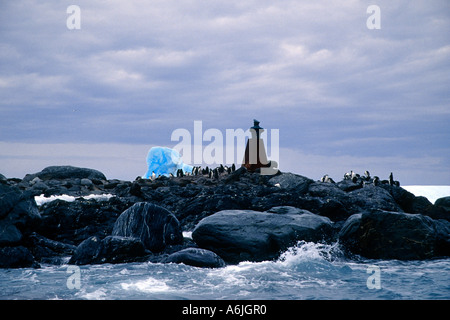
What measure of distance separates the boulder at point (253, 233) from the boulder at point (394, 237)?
0.98 m

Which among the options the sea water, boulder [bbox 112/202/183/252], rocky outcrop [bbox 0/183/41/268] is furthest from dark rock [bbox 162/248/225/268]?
rocky outcrop [bbox 0/183/41/268]

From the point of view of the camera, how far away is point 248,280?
27.6 ft

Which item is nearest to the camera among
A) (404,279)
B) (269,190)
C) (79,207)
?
(404,279)

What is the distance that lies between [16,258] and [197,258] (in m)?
4.32

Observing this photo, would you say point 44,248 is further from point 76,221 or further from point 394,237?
point 394,237

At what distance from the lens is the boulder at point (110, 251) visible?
10086 millimetres

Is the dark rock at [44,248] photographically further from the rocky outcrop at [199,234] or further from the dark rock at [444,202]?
the dark rock at [444,202]

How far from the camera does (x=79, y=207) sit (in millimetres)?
15781

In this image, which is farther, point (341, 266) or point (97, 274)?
point (341, 266)
